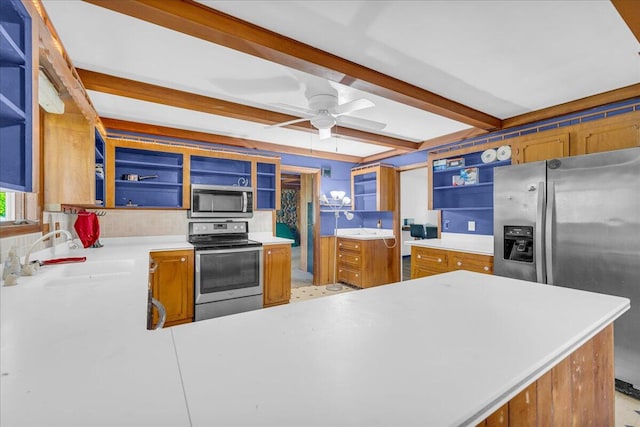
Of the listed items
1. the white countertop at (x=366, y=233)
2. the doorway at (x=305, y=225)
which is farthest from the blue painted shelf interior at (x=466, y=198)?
the doorway at (x=305, y=225)

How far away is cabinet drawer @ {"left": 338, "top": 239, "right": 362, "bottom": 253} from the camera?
15.5 feet

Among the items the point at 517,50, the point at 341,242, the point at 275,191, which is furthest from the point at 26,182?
the point at 341,242

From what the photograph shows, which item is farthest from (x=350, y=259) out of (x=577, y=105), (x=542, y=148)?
(x=577, y=105)

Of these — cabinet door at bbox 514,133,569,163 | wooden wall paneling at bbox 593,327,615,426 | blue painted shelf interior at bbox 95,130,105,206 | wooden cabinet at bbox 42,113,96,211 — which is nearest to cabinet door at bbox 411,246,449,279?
cabinet door at bbox 514,133,569,163

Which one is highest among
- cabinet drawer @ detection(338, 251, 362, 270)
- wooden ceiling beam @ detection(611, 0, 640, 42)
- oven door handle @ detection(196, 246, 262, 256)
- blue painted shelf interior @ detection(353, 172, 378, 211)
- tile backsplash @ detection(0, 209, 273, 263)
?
wooden ceiling beam @ detection(611, 0, 640, 42)

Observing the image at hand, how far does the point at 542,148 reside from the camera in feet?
9.73

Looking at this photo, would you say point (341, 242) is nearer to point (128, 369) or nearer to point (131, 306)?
point (131, 306)

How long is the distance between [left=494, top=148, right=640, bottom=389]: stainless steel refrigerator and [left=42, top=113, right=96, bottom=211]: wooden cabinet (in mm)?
3754

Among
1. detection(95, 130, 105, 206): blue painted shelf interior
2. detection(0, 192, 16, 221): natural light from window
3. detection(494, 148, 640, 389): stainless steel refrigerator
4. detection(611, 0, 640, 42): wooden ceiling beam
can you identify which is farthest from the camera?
detection(95, 130, 105, 206): blue painted shelf interior

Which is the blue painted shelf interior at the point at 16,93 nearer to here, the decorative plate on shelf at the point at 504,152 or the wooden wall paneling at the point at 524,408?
the wooden wall paneling at the point at 524,408

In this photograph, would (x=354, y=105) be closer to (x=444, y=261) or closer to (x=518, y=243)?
(x=518, y=243)

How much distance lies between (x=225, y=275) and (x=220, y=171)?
153 cm

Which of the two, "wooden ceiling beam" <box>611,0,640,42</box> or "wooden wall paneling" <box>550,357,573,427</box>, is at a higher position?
"wooden ceiling beam" <box>611,0,640,42</box>

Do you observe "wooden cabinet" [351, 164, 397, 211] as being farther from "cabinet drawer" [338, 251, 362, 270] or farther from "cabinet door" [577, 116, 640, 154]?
"cabinet door" [577, 116, 640, 154]
